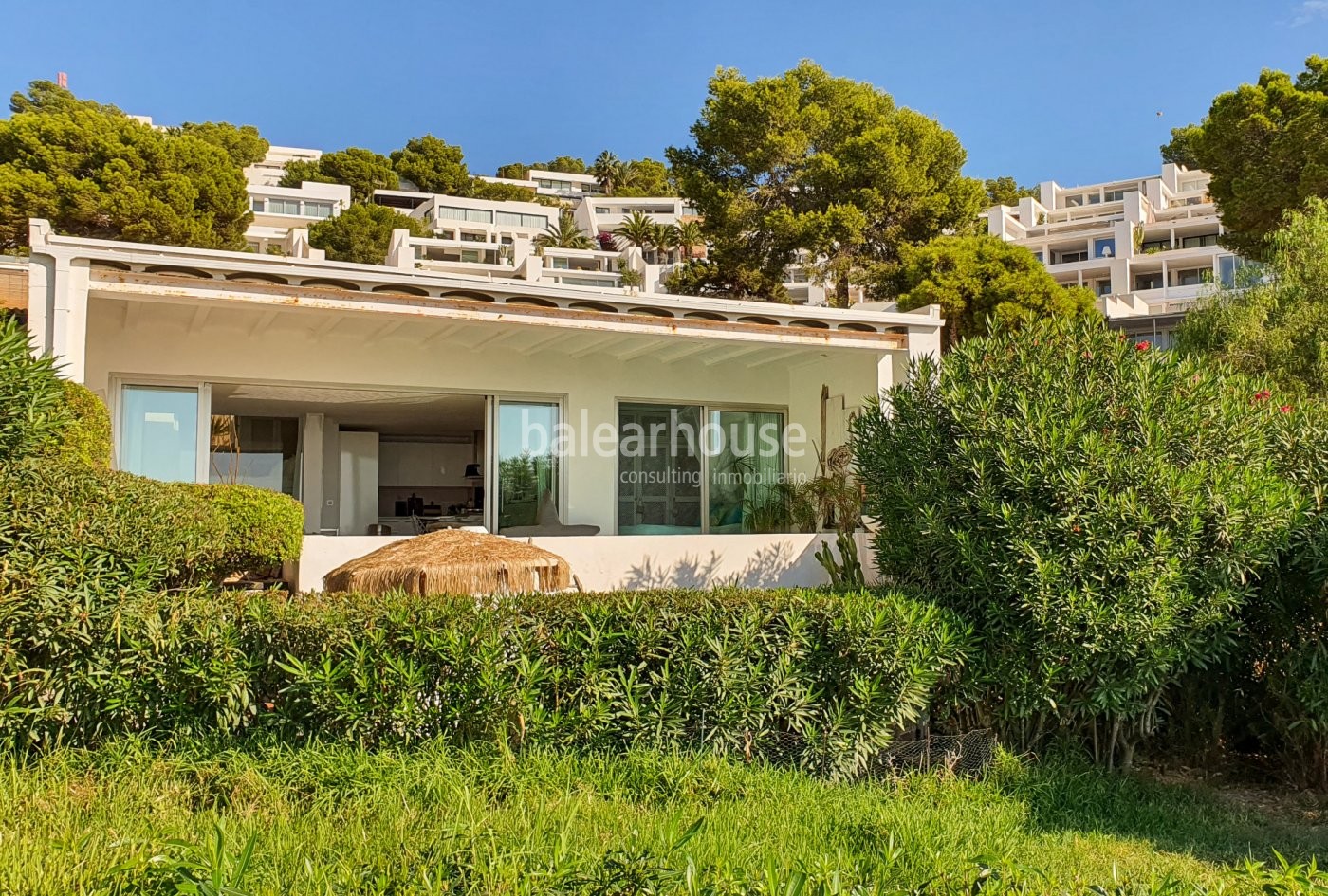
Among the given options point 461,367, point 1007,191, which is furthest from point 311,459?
point 1007,191

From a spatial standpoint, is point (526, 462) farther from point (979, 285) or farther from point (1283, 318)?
point (979, 285)

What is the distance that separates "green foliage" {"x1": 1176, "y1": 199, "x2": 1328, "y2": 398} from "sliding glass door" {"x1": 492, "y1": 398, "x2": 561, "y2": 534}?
8.07 meters

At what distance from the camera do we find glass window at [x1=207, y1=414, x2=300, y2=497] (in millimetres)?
13141

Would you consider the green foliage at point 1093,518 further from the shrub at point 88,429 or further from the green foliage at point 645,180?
the green foliage at point 645,180

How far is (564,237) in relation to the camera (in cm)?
6862

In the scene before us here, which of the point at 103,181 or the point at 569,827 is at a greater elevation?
the point at 103,181

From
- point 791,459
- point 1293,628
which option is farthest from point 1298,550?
point 791,459

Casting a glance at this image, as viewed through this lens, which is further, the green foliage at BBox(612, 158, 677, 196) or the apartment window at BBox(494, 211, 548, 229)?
the green foliage at BBox(612, 158, 677, 196)

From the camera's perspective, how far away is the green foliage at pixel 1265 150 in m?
19.8

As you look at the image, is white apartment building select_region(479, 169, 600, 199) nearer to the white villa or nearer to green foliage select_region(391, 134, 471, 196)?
green foliage select_region(391, 134, 471, 196)

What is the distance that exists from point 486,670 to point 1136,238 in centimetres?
6533

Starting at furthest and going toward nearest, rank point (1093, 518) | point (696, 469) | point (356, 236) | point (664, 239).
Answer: point (664, 239), point (356, 236), point (696, 469), point (1093, 518)

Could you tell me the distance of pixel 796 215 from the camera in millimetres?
27453

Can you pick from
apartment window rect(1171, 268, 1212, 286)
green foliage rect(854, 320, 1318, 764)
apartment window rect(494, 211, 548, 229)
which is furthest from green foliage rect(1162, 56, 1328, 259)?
apartment window rect(494, 211, 548, 229)
